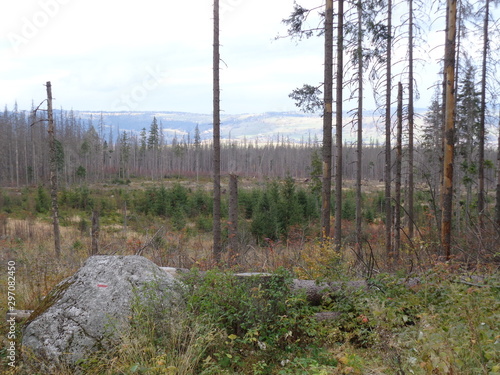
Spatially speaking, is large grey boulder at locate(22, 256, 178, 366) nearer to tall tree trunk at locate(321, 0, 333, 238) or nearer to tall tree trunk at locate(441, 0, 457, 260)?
tall tree trunk at locate(441, 0, 457, 260)

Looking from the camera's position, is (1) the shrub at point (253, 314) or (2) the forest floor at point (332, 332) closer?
(2) the forest floor at point (332, 332)

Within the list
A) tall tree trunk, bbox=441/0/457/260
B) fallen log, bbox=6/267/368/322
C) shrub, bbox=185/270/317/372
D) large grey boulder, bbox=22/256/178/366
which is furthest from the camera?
tall tree trunk, bbox=441/0/457/260

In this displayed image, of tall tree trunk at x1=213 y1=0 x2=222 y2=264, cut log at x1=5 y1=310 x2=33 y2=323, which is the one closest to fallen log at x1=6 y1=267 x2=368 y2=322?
cut log at x1=5 y1=310 x2=33 y2=323

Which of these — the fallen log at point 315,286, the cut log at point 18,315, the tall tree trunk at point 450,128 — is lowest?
the cut log at point 18,315

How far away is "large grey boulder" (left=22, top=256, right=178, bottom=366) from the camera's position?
411 cm

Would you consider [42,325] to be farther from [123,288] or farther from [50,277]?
[50,277]

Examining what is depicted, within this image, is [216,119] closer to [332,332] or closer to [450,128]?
[450,128]

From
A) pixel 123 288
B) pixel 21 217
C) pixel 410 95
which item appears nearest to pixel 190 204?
pixel 21 217

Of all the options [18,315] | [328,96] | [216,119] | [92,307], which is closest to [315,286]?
[92,307]

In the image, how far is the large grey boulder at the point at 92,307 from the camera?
13.5 ft

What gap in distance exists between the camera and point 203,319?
14.0ft

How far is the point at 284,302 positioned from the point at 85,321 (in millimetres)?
2422

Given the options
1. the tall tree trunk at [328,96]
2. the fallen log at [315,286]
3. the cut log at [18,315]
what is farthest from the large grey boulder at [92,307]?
the tall tree trunk at [328,96]

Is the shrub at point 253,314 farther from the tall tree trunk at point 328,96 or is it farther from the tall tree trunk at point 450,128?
the tall tree trunk at point 328,96
